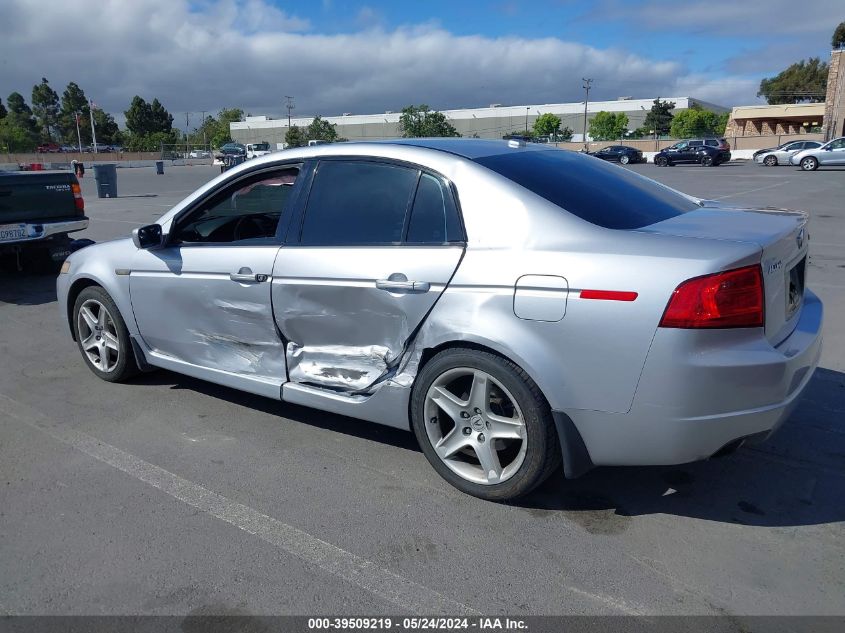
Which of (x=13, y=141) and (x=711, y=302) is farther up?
(x=13, y=141)

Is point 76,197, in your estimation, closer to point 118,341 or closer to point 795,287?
point 118,341

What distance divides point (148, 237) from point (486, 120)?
317 feet

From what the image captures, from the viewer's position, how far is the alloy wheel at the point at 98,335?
5.15 meters

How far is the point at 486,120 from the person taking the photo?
96750mm

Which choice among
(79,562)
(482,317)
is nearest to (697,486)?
(482,317)

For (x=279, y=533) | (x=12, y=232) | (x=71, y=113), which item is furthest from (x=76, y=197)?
(x=71, y=113)

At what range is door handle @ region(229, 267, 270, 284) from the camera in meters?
4.03

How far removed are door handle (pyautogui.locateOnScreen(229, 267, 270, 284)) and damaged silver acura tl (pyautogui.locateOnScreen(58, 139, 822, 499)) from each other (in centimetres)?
1

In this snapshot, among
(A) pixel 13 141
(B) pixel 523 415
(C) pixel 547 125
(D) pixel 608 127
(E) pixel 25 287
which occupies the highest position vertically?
(C) pixel 547 125

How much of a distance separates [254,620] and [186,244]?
105 inches

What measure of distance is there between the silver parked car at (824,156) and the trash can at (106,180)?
1252 inches

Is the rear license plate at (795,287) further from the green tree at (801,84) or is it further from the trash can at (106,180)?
the green tree at (801,84)

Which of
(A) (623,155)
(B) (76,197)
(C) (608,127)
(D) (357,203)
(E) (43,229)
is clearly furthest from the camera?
(C) (608,127)

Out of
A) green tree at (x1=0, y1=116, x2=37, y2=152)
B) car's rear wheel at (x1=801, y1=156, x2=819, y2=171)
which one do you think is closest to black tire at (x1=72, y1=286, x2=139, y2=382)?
car's rear wheel at (x1=801, y1=156, x2=819, y2=171)
